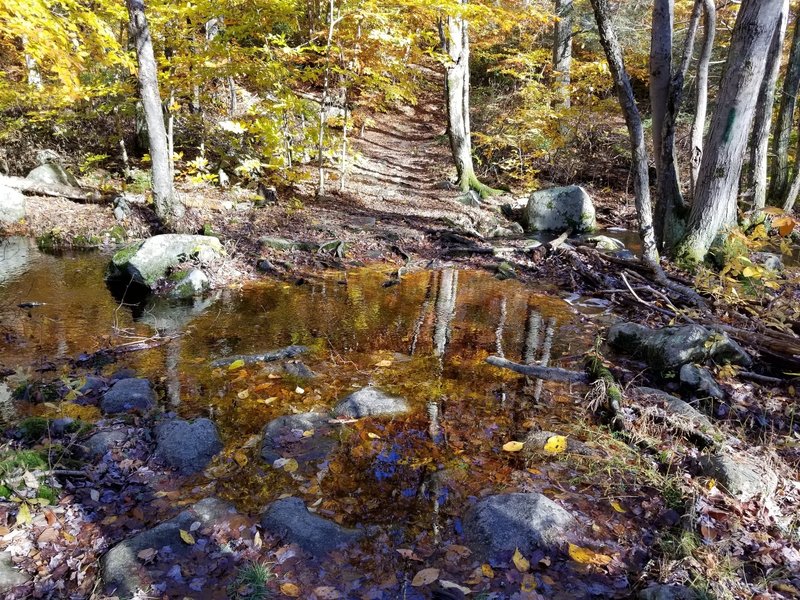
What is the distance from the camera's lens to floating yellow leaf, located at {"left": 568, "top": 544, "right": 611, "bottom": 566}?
3182mm

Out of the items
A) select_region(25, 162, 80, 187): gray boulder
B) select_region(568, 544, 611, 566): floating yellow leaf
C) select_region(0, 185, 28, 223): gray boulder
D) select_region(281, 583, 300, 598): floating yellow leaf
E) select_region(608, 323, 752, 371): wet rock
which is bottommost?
select_region(281, 583, 300, 598): floating yellow leaf

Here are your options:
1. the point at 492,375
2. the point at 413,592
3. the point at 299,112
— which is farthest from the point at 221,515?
the point at 299,112

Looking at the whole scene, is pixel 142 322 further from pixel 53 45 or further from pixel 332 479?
pixel 332 479

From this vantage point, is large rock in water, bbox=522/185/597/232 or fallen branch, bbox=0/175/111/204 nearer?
fallen branch, bbox=0/175/111/204

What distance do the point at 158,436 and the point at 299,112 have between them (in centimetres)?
1001

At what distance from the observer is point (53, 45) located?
241 inches

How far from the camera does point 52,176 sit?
12727mm

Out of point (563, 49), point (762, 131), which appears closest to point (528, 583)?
point (762, 131)

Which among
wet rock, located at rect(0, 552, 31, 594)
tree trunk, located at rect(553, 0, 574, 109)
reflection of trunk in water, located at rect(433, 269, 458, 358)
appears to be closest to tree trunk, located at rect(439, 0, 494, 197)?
tree trunk, located at rect(553, 0, 574, 109)

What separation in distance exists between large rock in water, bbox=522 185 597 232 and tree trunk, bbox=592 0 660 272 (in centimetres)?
481

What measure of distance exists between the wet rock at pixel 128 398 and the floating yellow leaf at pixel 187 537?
1.85 meters

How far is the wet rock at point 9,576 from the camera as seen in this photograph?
2820 mm

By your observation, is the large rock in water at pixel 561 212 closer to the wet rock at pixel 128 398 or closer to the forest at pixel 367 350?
the forest at pixel 367 350

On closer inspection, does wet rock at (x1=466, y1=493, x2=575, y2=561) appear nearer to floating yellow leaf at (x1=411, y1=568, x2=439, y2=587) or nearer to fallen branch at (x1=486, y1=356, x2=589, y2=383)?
floating yellow leaf at (x1=411, y1=568, x2=439, y2=587)
